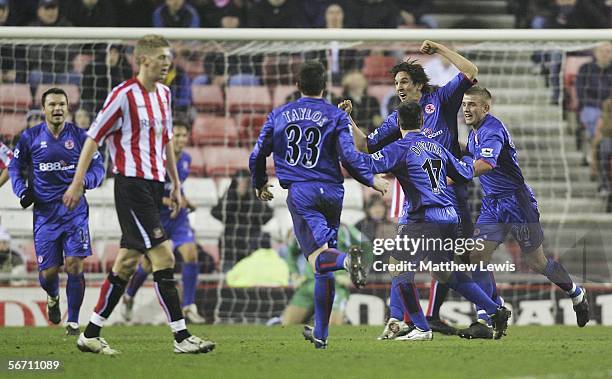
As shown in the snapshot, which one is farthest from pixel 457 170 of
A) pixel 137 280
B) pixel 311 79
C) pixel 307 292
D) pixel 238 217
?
pixel 238 217

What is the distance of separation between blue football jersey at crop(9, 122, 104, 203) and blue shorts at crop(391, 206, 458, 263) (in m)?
2.94

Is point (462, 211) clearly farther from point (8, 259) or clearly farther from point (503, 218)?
point (8, 259)

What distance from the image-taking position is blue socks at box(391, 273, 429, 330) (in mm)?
8898

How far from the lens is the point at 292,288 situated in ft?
42.7

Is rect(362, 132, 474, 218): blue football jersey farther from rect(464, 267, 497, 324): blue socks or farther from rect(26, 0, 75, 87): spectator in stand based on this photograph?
rect(26, 0, 75, 87): spectator in stand

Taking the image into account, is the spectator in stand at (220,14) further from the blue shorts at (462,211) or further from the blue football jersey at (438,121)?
the blue shorts at (462,211)

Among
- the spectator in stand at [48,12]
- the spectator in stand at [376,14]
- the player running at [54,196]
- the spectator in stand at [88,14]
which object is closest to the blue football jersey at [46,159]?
the player running at [54,196]

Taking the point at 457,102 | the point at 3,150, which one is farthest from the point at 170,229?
the point at 457,102

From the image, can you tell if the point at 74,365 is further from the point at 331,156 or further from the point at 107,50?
the point at 107,50

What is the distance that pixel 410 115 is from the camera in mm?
8867

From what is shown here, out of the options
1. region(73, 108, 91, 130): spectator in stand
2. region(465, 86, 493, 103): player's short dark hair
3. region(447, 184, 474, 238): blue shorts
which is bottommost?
region(447, 184, 474, 238): blue shorts

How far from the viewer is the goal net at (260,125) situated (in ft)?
42.7

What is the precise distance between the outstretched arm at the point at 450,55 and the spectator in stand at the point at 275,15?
7202 mm

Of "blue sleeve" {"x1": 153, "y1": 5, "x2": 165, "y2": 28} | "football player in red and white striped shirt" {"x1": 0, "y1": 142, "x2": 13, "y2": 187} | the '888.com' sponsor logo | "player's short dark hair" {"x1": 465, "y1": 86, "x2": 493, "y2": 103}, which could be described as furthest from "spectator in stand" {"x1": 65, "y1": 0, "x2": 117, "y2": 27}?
"player's short dark hair" {"x1": 465, "y1": 86, "x2": 493, "y2": 103}
